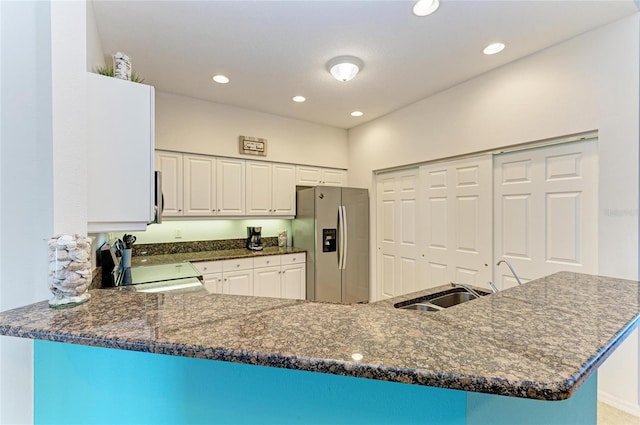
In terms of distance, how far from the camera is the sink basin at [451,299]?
5.62 ft

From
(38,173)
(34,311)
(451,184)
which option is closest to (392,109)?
(451,184)

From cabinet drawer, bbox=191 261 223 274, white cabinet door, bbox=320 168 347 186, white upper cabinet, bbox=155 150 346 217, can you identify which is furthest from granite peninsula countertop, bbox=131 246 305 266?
white cabinet door, bbox=320 168 347 186

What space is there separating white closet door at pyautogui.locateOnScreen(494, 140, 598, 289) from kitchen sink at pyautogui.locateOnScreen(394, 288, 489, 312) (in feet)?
3.60

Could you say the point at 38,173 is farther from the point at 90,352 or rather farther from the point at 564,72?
the point at 564,72

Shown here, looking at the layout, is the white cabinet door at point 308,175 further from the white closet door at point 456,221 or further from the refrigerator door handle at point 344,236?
the white closet door at point 456,221

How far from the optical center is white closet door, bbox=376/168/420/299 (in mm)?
3543

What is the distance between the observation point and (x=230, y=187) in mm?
3527

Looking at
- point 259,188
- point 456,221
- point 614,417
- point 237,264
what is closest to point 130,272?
point 237,264

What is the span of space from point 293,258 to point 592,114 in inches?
124

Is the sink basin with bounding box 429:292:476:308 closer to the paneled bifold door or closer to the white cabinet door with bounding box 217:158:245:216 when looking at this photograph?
the paneled bifold door

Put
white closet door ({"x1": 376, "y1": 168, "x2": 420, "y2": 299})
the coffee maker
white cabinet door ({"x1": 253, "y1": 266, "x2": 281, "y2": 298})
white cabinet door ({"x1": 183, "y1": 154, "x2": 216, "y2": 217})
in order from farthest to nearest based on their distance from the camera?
1. the coffee maker
2. white closet door ({"x1": 376, "y1": 168, "x2": 420, "y2": 299})
3. white cabinet door ({"x1": 253, "y1": 266, "x2": 281, "y2": 298})
4. white cabinet door ({"x1": 183, "y1": 154, "x2": 216, "y2": 217})

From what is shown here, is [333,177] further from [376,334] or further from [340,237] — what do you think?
[376,334]

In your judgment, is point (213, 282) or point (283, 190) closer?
point (213, 282)

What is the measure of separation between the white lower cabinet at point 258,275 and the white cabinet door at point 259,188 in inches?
25.4
